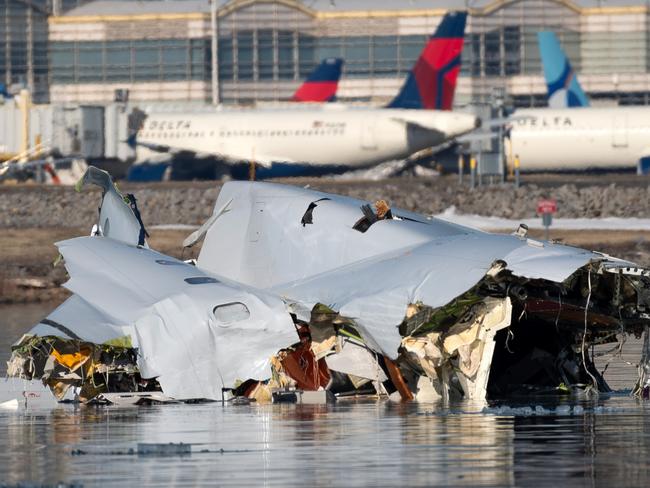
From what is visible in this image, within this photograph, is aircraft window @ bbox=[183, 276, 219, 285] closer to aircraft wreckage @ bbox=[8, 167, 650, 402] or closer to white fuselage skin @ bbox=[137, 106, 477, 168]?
aircraft wreckage @ bbox=[8, 167, 650, 402]

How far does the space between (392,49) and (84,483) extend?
10957cm

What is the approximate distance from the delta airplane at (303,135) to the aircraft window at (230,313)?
202 feet

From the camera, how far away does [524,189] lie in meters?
67.6

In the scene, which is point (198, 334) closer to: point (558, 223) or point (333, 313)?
point (333, 313)

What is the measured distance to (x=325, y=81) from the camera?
10175cm

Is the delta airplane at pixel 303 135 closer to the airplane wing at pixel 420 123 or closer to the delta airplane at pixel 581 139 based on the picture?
the airplane wing at pixel 420 123

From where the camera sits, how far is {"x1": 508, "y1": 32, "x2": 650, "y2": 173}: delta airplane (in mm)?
83250

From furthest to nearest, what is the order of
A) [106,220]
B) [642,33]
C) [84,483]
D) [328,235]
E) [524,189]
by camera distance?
1. [642,33]
2. [524,189]
3. [106,220]
4. [328,235]
5. [84,483]

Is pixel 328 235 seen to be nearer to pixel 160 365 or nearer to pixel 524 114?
pixel 160 365

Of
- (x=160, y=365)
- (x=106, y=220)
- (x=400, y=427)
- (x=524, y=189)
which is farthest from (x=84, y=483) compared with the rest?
(x=524, y=189)

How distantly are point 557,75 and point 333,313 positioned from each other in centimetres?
8259

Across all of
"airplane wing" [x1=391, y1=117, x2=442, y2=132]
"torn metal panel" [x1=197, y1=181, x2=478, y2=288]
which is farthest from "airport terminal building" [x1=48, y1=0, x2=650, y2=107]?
"torn metal panel" [x1=197, y1=181, x2=478, y2=288]

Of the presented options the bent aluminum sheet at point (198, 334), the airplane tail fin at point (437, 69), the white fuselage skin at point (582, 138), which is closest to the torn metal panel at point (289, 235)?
the bent aluminum sheet at point (198, 334)

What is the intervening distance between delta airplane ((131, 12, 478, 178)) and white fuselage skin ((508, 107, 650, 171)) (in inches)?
151
